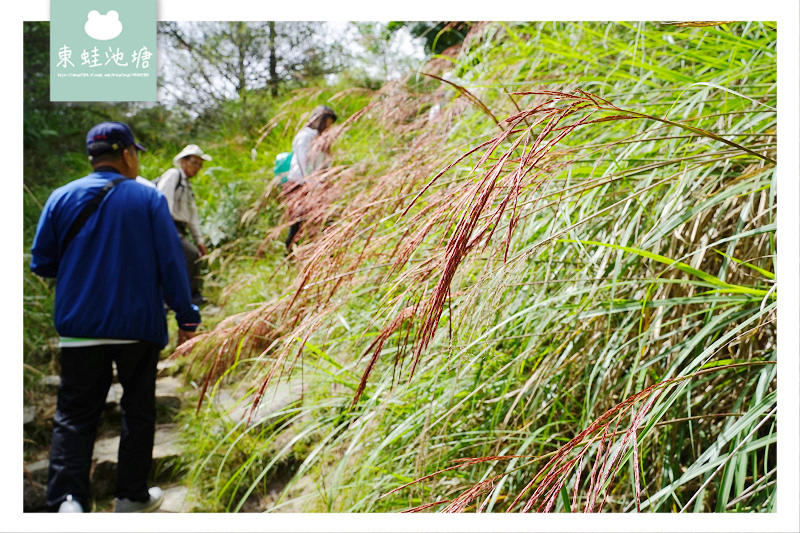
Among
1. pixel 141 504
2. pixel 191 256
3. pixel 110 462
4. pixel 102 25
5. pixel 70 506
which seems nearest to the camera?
pixel 102 25

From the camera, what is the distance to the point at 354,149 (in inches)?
106

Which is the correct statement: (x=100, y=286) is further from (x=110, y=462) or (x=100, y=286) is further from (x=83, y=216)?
(x=110, y=462)

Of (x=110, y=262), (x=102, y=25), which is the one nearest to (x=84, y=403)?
(x=110, y=262)

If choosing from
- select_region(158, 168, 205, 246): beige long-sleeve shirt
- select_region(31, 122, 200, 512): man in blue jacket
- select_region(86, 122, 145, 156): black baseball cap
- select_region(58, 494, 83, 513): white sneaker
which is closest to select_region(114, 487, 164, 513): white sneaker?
select_region(31, 122, 200, 512): man in blue jacket

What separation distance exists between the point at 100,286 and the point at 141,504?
725 millimetres

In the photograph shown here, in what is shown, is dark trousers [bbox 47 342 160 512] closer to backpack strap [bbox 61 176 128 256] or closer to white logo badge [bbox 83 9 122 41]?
backpack strap [bbox 61 176 128 256]

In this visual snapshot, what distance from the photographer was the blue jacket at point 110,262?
1785 millimetres

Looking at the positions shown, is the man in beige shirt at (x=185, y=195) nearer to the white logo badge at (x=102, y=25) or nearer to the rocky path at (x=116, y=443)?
the rocky path at (x=116, y=443)

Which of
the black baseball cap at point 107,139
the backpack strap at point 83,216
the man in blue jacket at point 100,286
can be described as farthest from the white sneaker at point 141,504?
the black baseball cap at point 107,139

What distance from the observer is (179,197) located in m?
3.22

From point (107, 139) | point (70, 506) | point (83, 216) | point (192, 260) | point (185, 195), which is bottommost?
point (70, 506)

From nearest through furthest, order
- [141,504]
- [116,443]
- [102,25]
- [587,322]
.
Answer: [587,322] → [102,25] → [141,504] → [116,443]
